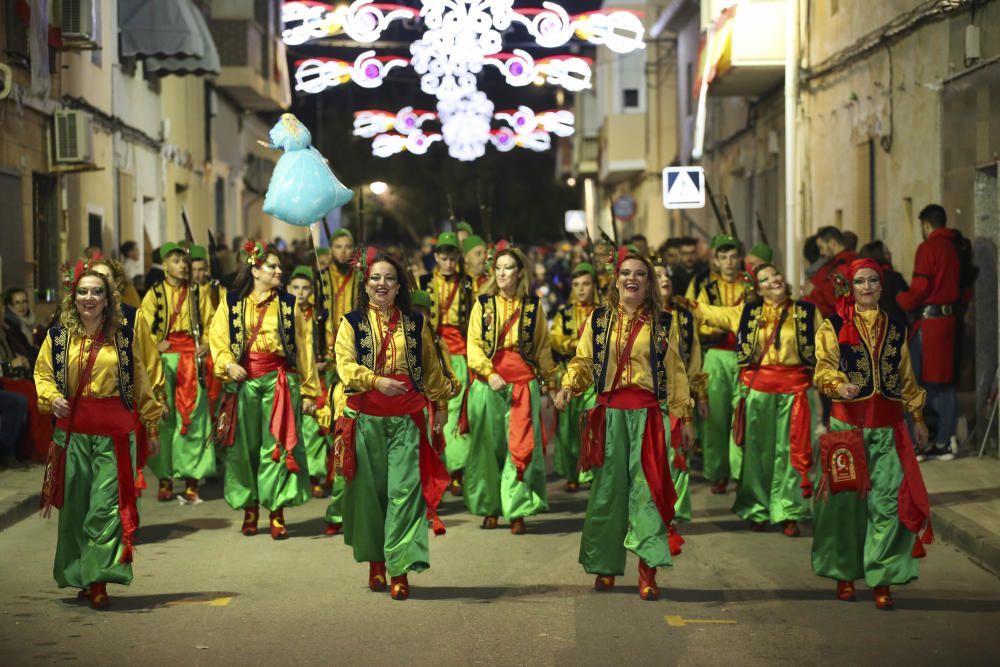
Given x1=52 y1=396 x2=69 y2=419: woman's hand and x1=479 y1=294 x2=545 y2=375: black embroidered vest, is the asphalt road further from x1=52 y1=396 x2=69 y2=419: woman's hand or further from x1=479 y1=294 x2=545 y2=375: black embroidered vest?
x1=479 y1=294 x2=545 y2=375: black embroidered vest

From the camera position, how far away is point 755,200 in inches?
1219

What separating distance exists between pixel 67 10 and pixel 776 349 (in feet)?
37.6

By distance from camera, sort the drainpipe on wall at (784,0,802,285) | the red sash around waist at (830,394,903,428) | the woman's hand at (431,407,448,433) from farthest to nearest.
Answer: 1. the drainpipe on wall at (784,0,802,285)
2. the woman's hand at (431,407,448,433)
3. the red sash around waist at (830,394,903,428)

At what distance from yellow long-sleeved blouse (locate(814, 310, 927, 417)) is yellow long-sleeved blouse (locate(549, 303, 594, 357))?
4.45 meters

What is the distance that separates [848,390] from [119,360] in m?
3.88

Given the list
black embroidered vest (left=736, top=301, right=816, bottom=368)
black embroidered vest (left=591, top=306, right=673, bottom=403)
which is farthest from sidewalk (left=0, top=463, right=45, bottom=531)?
black embroidered vest (left=736, top=301, right=816, bottom=368)

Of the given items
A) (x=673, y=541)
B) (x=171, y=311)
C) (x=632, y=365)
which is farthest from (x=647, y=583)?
(x=171, y=311)

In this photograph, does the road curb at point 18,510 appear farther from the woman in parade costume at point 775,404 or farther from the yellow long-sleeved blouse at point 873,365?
the yellow long-sleeved blouse at point 873,365

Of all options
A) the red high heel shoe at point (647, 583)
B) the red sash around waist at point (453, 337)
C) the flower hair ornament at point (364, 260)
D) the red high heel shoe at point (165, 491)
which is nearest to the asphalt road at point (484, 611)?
the red high heel shoe at point (647, 583)

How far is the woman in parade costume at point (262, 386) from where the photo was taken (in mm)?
11844

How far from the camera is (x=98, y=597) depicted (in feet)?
30.0

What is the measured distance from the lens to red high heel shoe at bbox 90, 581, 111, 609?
913 cm

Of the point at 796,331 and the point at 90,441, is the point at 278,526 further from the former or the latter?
the point at 796,331

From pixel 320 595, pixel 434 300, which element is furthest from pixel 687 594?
pixel 434 300
